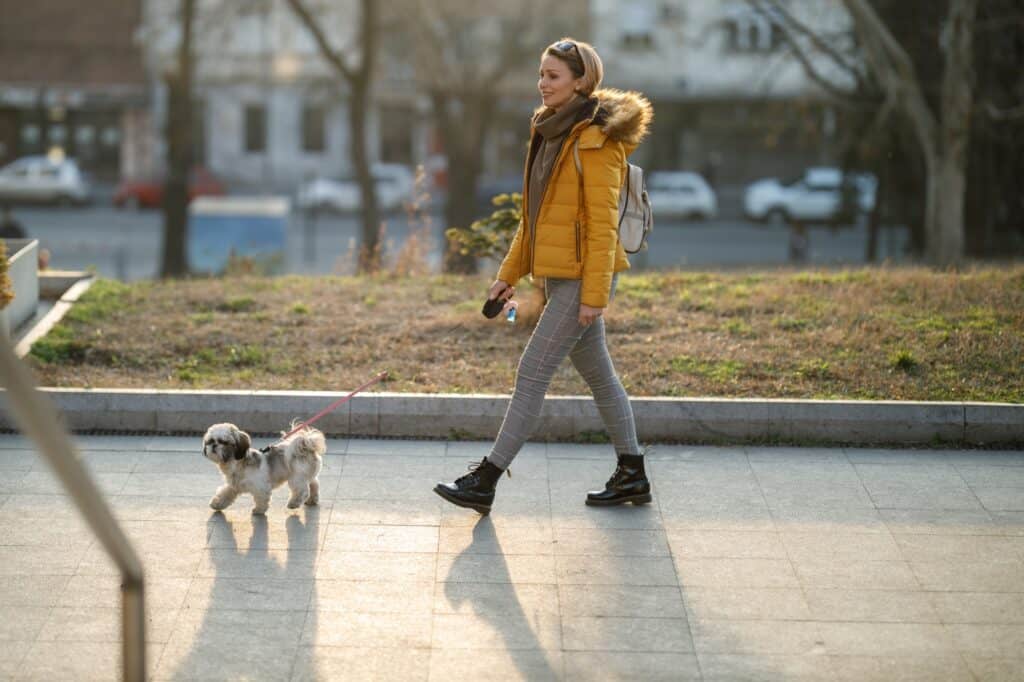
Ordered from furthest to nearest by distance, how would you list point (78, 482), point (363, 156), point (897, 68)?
1. point (363, 156)
2. point (897, 68)
3. point (78, 482)

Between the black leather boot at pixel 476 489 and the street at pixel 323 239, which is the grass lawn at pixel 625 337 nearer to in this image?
the black leather boot at pixel 476 489

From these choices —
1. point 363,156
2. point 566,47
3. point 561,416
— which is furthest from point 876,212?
point 566,47

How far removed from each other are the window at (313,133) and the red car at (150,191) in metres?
7.58

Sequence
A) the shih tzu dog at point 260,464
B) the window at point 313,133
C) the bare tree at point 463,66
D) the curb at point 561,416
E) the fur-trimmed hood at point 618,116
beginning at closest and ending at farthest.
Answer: the fur-trimmed hood at point 618,116 → the shih tzu dog at point 260,464 → the curb at point 561,416 → the bare tree at point 463,66 → the window at point 313,133

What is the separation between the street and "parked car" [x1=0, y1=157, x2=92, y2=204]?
38cm

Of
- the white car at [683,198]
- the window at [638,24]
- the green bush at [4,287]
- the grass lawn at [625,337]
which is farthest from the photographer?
the window at [638,24]

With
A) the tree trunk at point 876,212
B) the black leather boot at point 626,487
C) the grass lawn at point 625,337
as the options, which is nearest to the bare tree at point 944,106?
the tree trunk at point 876,212

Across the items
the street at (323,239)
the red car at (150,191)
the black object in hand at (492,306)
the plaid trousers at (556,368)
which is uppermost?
the black object in hand at (492,306)

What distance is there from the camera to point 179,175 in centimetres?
2567

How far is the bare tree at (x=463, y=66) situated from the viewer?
28.5 m

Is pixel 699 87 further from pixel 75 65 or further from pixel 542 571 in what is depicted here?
pixel 542 571

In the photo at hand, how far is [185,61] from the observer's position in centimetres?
2486

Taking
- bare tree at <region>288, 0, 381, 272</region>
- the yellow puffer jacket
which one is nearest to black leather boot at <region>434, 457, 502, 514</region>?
the yellow puffer jacket

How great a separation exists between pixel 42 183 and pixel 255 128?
10.0 meters
